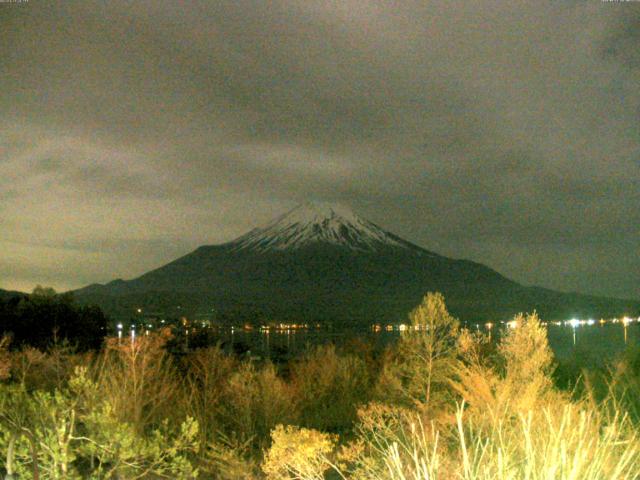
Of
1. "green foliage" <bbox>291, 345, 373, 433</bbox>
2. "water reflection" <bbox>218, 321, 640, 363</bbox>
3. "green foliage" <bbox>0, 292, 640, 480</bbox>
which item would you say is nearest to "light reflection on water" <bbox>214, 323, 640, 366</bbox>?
"water reflection" <bbox>218, 321, 640, 363</bbox>

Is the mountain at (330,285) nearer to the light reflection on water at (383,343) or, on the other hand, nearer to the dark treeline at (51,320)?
the light reflection on water at (383,343)

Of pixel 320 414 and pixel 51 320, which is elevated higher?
pixel 51 320

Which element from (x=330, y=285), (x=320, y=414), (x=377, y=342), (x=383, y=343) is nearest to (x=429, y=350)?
(x=320, y=414)

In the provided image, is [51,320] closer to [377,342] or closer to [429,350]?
[377,342]

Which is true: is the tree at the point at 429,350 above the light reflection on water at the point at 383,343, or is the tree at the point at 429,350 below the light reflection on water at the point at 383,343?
above

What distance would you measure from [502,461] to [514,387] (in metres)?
6.08

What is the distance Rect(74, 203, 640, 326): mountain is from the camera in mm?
110688

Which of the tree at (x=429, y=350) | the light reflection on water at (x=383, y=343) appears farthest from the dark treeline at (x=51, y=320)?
the tree at (x=429, y=350)

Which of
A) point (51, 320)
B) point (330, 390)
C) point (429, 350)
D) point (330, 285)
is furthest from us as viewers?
point (330, 285)

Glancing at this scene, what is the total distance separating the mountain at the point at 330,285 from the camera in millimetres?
110688

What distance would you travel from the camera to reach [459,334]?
41.4 feet

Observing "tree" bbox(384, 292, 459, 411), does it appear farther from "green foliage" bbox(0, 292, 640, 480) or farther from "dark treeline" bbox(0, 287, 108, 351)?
"dark treeline" bbox(0, 287, 108, 351)

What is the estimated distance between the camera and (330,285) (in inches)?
5901

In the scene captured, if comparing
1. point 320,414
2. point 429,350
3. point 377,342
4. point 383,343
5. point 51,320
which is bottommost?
point 383,343
